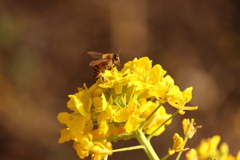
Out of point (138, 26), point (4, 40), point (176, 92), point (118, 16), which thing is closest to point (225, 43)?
point (138, 26)

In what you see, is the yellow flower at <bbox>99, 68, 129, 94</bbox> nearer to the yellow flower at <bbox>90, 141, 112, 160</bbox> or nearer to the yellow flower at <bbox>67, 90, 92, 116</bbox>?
the yellow flower at <bbox>67, 90, 92, 116</bbox>

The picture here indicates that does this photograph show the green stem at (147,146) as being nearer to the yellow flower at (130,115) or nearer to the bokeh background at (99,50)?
the yellow flower at (130,115)

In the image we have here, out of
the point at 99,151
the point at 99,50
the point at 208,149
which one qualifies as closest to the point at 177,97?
the point at 99,151

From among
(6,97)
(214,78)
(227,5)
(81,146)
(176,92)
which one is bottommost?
(6,97)

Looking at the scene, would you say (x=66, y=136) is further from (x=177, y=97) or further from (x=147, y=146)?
(x=177, y=97)

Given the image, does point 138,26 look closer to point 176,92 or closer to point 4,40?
point 4,40
